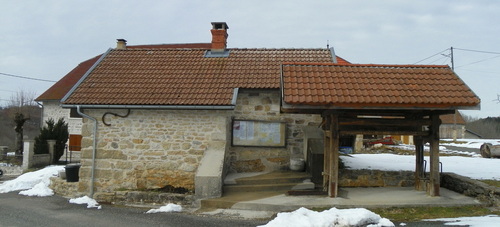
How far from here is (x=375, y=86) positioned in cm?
735

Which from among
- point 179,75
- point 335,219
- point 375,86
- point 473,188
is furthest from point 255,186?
point 473,188

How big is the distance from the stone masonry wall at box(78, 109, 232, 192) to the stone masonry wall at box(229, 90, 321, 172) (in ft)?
3.14

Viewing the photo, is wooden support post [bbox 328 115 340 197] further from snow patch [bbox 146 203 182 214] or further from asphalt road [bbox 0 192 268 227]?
snow patch [bbox 146 203 182 214]

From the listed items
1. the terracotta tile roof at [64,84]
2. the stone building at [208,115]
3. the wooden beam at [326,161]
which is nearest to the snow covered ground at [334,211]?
the stone building at [208,115]

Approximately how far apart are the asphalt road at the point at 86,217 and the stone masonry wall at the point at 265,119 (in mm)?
3019

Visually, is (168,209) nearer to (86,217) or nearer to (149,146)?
(86,217)

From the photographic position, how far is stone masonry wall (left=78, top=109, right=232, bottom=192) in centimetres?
908

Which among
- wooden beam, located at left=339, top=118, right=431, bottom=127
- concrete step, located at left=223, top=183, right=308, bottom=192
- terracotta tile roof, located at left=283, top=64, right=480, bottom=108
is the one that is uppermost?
terracotta tile roof, located at left=283, top=64, right=480, bottom=108

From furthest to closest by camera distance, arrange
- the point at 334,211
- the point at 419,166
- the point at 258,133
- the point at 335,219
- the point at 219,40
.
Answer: the point at 219,40 → the point at 258,133 → the point at 419,166 → the point at 334,211 → the point at 335,219

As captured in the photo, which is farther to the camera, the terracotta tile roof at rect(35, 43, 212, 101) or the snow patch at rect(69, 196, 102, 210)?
the terracotta tile roof at rect(35, 43, 212, 101)

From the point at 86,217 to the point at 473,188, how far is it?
787 cm

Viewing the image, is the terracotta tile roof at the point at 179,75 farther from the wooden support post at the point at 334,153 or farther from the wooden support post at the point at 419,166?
the wooden support post at the point at 419,166

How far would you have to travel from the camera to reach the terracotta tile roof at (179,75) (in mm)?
9156

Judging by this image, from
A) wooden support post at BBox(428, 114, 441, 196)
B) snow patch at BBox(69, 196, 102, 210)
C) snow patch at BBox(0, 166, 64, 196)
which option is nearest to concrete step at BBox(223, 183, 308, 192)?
wooden support post at BBox(428, 114, 441, 196)
